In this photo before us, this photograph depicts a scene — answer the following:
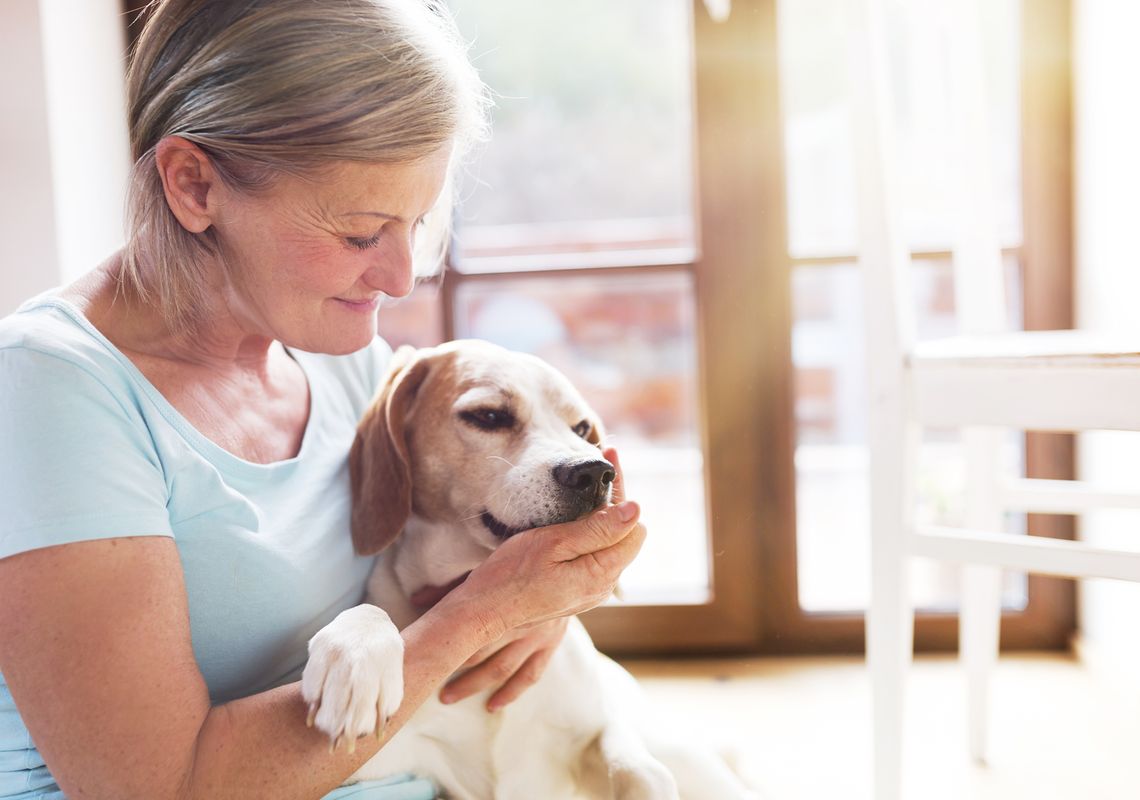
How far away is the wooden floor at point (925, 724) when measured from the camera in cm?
155

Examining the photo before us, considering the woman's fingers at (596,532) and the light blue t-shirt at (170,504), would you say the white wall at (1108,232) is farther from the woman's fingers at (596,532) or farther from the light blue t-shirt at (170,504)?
the light blue t-shirt at (170,504)

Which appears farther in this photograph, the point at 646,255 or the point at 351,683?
the point at 646,255

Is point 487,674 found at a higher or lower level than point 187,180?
lower

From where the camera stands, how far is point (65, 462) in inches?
30.1

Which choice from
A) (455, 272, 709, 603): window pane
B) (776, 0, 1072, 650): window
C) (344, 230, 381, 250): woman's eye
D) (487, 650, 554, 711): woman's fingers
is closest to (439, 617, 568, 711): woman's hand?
(487, 650, 554, 711): woman's fingers

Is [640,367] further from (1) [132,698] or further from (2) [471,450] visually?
(1) [132,698]

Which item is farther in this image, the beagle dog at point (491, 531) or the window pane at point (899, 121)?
the window pane at point (899, 121)

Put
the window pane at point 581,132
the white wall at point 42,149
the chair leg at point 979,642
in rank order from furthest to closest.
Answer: the window pane at point 581,132 → the chair leg at point 979,642 → the white wall at point 42,149

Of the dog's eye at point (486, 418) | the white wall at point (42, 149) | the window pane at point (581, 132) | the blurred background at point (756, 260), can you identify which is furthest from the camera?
the window pane at point (581, 132)

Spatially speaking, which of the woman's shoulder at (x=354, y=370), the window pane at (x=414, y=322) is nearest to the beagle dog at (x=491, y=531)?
→ the woman's shoulder at (x=354, y=370)

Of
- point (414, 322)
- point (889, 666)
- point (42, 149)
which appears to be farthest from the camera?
point (414, 322)

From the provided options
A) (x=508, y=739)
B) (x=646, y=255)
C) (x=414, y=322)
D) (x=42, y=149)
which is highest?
(x=42, y=149)

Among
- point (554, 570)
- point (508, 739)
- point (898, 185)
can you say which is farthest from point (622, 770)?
point (898, 185)

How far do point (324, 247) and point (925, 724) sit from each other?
1452 millimetres
